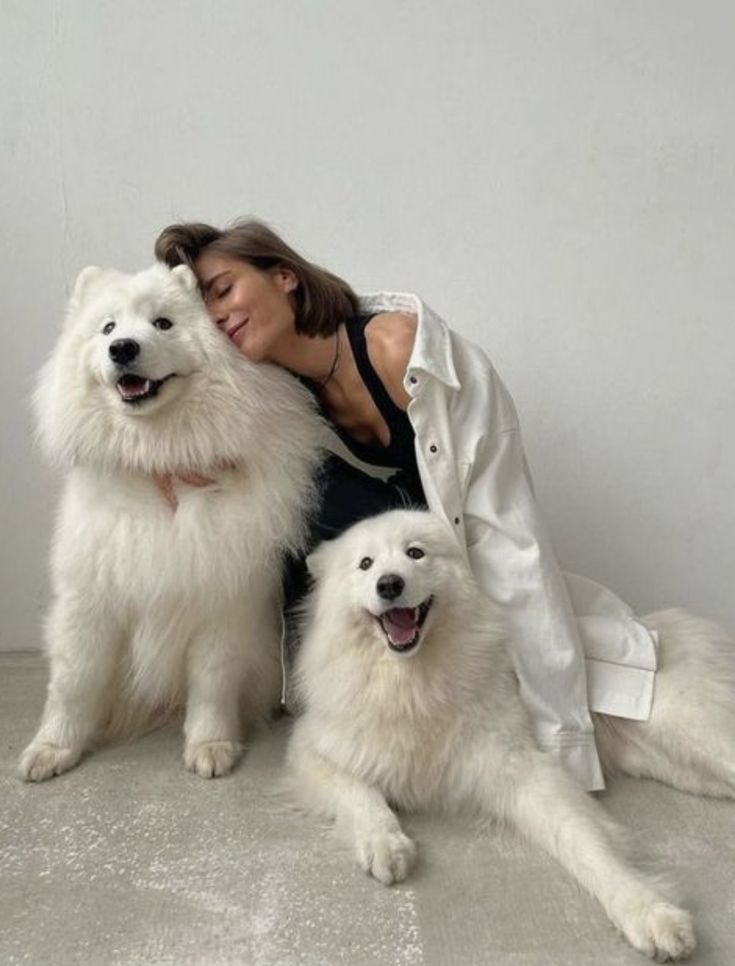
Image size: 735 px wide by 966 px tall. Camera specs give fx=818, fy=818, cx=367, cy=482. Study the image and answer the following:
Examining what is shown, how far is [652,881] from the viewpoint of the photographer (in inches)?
70.6

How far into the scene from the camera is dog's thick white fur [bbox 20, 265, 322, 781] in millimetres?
2244

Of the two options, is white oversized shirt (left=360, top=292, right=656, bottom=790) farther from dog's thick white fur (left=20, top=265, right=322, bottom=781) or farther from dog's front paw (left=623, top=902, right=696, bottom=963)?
dog's front paw (left=623, top=902, right=696, bottom=963)

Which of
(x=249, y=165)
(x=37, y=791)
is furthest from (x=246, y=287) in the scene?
(x=37, y=791)

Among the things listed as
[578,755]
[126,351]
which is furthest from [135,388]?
[578,755]

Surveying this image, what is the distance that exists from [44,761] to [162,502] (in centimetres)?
83

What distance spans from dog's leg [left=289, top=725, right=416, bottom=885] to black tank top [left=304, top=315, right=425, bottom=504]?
2.86 feet

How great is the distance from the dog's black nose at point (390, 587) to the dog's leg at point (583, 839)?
48cm

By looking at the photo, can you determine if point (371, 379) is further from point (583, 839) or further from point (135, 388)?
point (583, 839)

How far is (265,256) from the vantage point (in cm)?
242

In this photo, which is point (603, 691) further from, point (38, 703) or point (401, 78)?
point (401, 78)

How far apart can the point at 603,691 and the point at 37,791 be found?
162 centimetres

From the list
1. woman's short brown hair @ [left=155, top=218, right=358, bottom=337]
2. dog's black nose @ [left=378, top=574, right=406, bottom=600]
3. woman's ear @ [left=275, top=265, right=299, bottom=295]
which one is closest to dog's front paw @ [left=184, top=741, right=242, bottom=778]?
dog's black nose @ [left=378, top=574, right=406, bottom=600]

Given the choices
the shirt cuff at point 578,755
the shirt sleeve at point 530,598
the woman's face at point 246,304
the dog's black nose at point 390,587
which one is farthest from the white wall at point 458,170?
the dog's black nose at point 390,587

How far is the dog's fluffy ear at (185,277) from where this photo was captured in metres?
2.31
